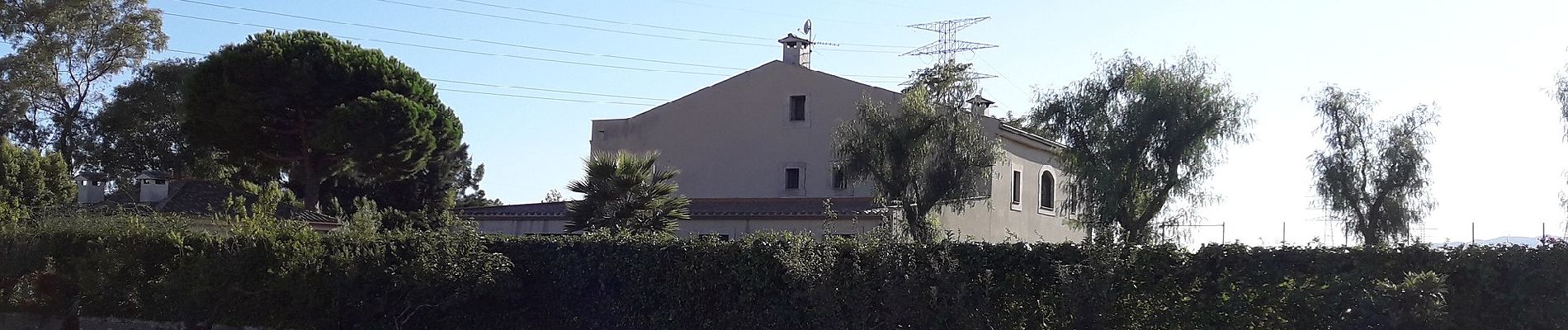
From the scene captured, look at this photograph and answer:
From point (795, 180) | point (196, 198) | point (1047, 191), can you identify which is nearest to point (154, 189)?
point (196, 198)

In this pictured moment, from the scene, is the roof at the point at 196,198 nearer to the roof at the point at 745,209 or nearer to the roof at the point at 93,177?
the roof at the point at 93,177

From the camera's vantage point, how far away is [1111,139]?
27594 mm

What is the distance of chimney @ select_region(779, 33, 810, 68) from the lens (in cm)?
3841

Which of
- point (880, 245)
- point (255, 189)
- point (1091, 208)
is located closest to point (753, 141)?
point (1091, 208)

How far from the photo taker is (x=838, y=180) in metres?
33.2

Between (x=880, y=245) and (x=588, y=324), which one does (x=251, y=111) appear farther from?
(x=880, y=245)

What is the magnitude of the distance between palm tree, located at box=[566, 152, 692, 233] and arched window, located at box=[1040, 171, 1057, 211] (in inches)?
797

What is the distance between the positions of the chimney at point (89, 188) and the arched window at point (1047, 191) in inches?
1109

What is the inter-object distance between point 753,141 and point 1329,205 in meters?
15.3

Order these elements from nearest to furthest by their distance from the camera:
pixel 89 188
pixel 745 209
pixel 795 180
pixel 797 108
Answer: pixel 745 209 < pixel 795 180 < pixel 797 108 < pixel 89 188

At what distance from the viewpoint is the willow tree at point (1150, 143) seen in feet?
88.2

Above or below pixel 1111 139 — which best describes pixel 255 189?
below

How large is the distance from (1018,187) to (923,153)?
971cm

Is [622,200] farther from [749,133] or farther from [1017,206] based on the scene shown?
[1017,206]
